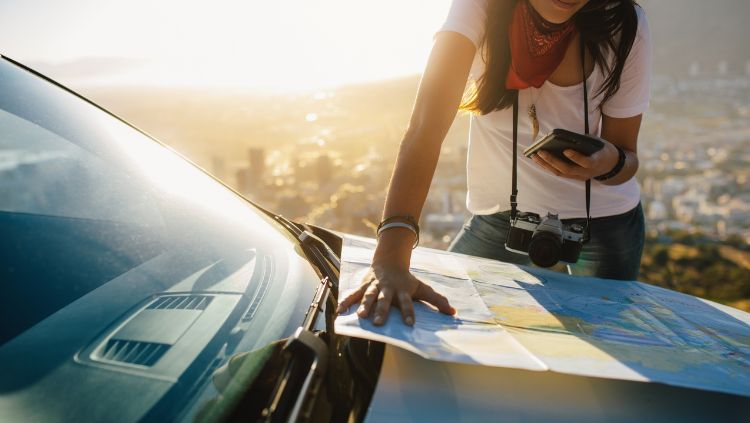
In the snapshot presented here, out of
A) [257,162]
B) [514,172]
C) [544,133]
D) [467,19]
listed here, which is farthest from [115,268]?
[257,162]

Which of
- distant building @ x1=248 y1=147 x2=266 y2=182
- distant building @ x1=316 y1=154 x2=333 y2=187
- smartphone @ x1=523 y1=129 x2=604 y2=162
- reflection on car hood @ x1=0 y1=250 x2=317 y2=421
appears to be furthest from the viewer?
distant building @ x1=248 y1=147 x2=266 y2=182

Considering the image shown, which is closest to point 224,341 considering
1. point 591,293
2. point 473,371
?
point 473,371

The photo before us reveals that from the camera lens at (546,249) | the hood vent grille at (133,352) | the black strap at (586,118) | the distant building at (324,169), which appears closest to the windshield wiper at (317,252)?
the hood vent grille at (133,352)

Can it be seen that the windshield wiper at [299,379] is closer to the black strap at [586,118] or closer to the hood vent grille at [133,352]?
the hood vent grille at [133,352]

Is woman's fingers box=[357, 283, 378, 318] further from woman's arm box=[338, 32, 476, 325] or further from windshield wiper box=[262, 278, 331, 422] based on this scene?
windshield wiper box=[262, 278, 331, 422]

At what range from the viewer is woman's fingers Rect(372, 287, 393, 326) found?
0.76 metres

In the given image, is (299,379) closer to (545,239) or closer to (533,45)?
(545,239)

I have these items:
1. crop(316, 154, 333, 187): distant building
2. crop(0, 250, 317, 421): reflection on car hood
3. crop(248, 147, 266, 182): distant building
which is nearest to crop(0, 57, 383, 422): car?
crop(0, 250, 317, 421): reflection on car hood

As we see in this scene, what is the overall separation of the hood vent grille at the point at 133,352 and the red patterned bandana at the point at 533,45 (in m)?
1.07

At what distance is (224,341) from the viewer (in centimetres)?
70

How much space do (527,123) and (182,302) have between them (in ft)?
3.56

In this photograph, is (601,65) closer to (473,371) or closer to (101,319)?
(473,371)

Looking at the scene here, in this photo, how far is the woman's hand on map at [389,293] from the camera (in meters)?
0.79

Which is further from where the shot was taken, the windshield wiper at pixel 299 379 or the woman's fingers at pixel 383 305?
the woman's fingers at pixel 383 305
